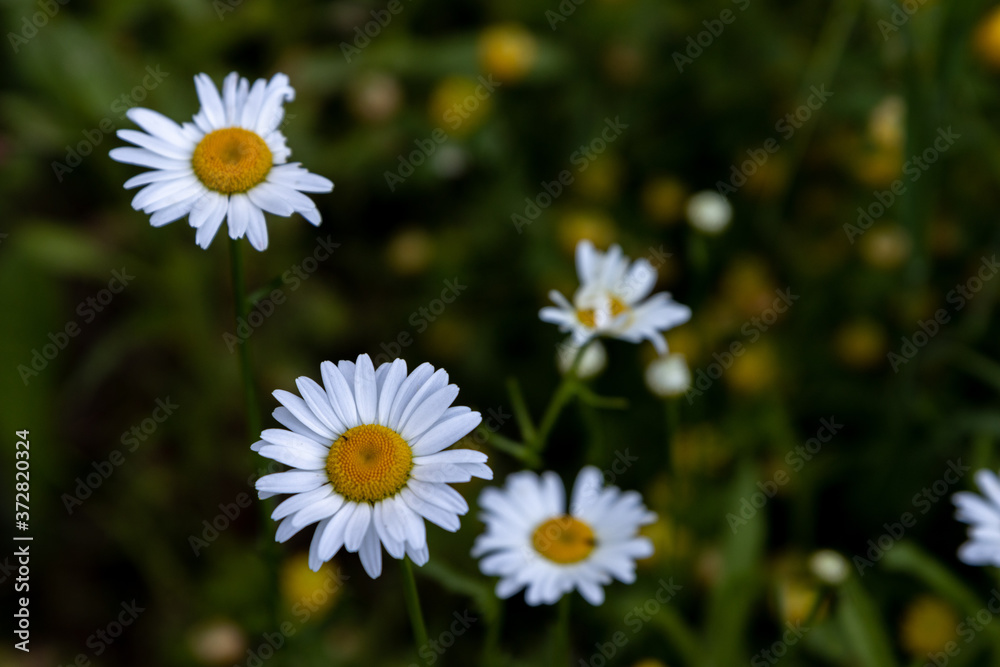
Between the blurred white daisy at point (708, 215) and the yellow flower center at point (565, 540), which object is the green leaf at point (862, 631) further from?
the blurred white daisy at point (708, 215)

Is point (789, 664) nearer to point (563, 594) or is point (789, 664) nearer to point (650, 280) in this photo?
point (563, 594)

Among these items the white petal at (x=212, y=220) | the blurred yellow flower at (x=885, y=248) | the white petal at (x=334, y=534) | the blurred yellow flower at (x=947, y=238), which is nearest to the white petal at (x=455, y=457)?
the white petal at (x=334, y=534)

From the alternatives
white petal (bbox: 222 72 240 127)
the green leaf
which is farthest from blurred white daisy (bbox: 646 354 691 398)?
white petal (bbox: 222 72 240 127)

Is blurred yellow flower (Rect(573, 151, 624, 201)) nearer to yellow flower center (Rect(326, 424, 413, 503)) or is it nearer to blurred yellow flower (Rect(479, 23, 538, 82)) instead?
blurred yellow flower (Rect(479, 23, 538, 82))

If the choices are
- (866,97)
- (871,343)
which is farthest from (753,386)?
(866,97)

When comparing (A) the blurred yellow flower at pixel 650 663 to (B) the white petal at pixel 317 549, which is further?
(A) the blurred yellow flower at pixel 650 663

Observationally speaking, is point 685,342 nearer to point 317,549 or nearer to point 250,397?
point 250,397
